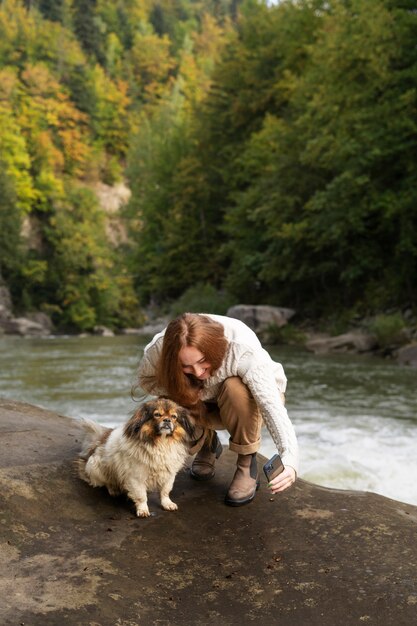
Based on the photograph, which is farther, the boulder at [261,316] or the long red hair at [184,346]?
the boulder at [261,316]

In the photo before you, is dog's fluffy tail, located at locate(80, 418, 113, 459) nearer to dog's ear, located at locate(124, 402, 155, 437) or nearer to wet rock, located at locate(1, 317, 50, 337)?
dog's ear, located at locate(124, 402, 155, 437)

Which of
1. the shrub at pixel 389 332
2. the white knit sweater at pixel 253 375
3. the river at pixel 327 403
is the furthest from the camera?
the shrub at pixel 389 332

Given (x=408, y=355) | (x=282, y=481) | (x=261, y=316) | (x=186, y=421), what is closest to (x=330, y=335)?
(x=261, y=316)

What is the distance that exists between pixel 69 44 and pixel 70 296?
1476 inches

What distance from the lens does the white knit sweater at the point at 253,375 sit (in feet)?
13.3

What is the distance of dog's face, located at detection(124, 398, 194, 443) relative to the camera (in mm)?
3949

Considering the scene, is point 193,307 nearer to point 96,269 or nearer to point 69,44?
point 96,269

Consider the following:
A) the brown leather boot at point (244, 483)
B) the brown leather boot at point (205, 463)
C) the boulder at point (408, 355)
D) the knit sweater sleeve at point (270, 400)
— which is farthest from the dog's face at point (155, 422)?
the boulder at point (408, 355)

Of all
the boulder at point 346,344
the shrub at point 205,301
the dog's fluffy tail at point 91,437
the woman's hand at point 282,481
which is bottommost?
the shrub at point 205,301

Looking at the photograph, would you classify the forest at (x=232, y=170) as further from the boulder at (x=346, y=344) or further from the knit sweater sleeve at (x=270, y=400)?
the knit sweater sleeve at (x=270, y=400)

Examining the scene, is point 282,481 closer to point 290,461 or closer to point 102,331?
point 290,461

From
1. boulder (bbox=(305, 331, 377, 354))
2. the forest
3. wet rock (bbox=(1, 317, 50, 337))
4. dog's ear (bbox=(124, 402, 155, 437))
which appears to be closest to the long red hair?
dog's ear (bbox=(124, 402, 155, 437))

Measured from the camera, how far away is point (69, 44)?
7531cm

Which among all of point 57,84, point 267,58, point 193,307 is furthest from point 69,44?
point 193,307
